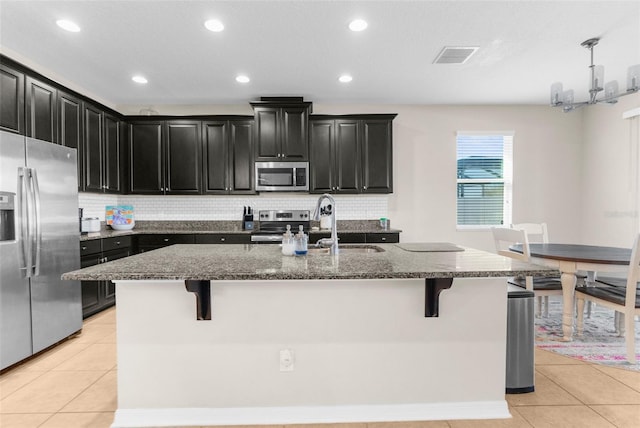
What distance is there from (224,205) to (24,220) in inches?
105

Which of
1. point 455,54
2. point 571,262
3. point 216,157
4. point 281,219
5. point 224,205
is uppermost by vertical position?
point 455,54

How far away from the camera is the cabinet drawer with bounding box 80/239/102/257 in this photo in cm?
367

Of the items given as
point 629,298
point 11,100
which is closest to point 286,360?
point 629,298

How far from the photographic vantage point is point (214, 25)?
9.52 feet

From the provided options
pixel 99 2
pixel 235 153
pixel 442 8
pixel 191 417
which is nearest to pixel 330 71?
pixel 442 8

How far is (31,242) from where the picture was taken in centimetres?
285

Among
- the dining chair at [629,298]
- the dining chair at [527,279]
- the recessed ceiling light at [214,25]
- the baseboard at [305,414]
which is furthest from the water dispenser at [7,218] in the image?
the dining chair at [629,298]

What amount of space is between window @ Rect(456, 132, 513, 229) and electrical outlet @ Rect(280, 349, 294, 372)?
4.15 meters

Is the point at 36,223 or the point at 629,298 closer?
the point at 629,298

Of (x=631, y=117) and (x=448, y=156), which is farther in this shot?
(x=448, y=156)

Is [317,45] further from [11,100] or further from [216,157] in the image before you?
[11,100]

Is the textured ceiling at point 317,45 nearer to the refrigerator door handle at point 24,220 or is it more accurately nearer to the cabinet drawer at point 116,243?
the refrigerator door handle at point 24,220

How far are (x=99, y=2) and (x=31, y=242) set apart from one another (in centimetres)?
190

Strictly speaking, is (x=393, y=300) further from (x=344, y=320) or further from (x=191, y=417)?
(x=191, y=417)
